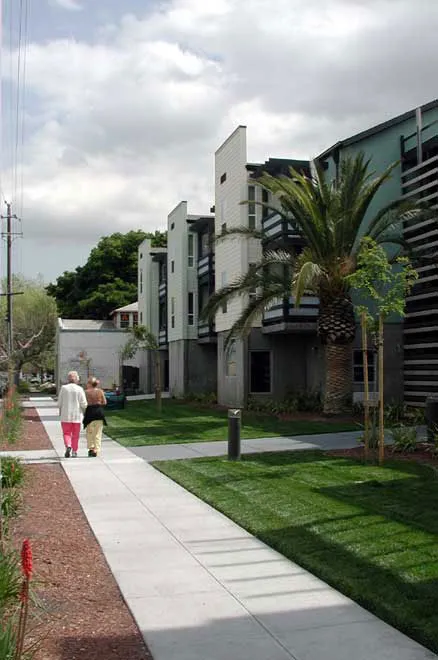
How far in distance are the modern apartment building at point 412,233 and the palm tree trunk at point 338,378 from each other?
272 centimetres

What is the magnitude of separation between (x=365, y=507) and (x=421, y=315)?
46.8ft

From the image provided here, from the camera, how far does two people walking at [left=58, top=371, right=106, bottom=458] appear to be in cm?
1498

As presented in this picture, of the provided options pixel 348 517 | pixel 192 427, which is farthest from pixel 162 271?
pixel 348 517

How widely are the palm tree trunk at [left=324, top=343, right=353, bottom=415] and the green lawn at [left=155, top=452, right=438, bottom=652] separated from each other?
741cm

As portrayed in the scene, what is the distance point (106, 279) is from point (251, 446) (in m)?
51.4

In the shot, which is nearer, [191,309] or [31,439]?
[31,439]

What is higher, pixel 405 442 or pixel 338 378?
pixel 338 378

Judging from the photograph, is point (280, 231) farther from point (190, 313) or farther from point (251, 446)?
point (190, 313)

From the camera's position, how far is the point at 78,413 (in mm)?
15023

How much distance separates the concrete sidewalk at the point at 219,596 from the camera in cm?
493

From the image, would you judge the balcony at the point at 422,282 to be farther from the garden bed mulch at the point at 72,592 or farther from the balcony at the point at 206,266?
the garden bed mulch at the point at 72,592

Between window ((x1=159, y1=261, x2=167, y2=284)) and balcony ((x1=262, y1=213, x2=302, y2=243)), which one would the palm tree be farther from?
window ((x1=159, y1=261, x2=167, y2=284))

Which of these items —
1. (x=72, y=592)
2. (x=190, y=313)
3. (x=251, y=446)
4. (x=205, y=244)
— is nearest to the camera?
(x=72, y=592)

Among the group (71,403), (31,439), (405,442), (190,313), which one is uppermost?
(190,313)
